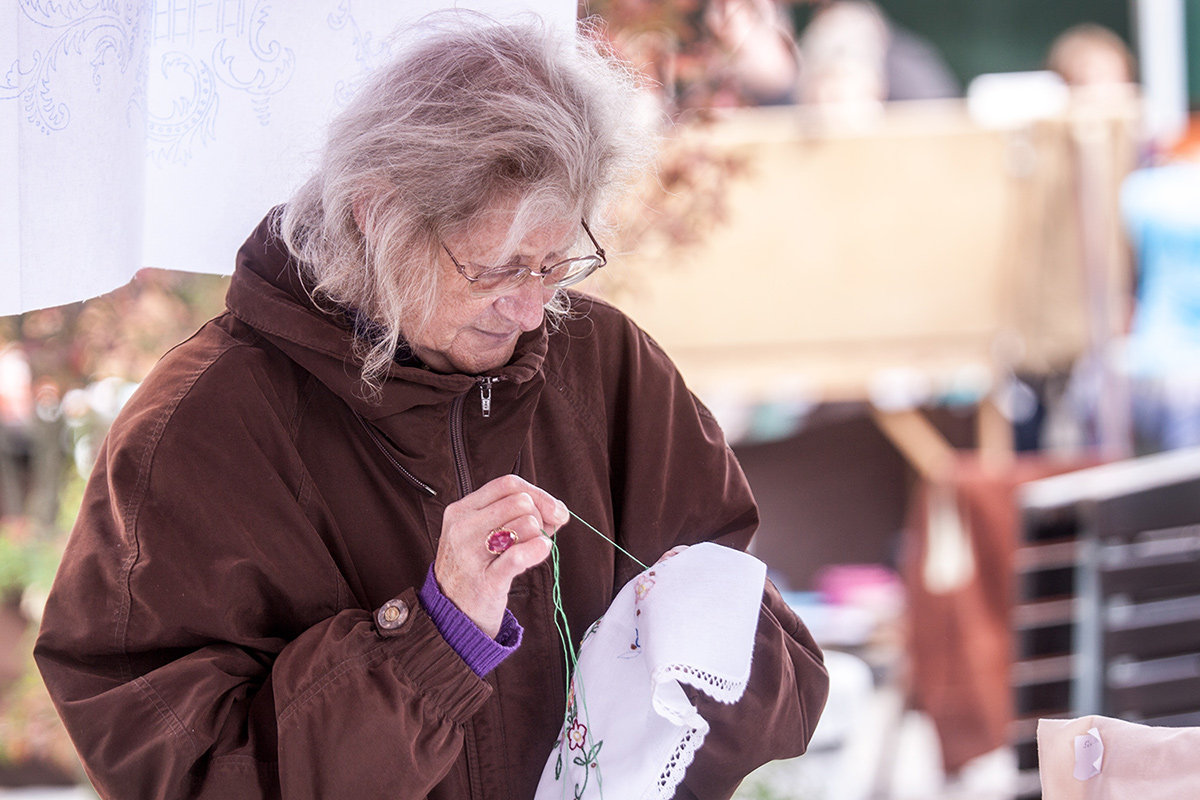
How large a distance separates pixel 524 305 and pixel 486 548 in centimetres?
30

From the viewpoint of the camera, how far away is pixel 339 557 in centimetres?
137

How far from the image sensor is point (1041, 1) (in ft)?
14.7

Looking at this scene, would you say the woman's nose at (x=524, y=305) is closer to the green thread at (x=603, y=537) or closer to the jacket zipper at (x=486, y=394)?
the jacket zipper at (x=486, y=394)

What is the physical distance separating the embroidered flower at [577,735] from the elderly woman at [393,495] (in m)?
0.06

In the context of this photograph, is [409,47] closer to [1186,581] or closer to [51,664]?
[51,664]

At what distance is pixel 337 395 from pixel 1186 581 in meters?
2.07

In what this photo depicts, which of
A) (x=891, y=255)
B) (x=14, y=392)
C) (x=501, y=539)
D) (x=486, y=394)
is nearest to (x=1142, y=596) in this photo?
(x=891, y=255)

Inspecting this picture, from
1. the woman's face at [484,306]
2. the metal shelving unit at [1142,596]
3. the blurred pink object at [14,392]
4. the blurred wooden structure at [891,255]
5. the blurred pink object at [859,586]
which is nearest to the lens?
the woman's face at [484,306]

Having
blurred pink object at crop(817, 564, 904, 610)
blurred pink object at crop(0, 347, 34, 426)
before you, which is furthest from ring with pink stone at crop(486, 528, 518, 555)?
blurred pink object at crop(817, 564, 904, 610)

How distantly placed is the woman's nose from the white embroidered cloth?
12.9 inches

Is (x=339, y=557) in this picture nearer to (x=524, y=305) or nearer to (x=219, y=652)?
(x=219, y=652)

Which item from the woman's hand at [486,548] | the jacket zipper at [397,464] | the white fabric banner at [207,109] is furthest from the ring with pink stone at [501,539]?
the white fabric banner at [207,109]

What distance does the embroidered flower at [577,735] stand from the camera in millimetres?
1397

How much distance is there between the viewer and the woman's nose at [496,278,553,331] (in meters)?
1.36
